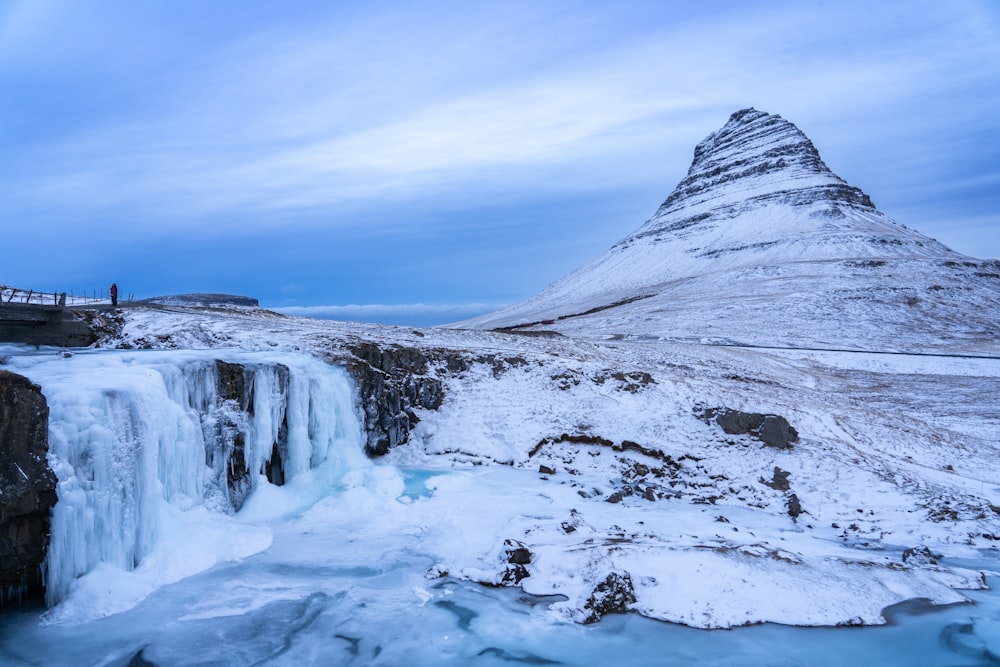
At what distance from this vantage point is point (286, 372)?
19453 mm

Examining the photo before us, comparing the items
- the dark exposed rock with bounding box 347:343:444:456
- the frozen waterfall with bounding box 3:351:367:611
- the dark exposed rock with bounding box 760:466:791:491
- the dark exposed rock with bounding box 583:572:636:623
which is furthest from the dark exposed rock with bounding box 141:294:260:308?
the dark exposed rock with bounding box 583:572:636:623

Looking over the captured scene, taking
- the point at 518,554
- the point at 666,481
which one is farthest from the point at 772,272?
the point at 518,554

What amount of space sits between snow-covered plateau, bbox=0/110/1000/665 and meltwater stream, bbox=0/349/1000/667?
0.06m

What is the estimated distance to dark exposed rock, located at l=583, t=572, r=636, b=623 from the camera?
1245 centimetres

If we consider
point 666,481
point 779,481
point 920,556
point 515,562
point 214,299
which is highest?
point 214,299

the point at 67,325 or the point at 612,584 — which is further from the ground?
the point at 67,325

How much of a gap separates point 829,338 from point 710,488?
44.5m

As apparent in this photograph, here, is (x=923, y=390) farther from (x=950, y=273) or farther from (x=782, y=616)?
(x=950, y=273)

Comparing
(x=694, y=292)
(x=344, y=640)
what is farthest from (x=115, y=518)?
(x=694, y=292)

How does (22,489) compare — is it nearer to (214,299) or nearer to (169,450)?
(169,450)

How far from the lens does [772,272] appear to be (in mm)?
84500

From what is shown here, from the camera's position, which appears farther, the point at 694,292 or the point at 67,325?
the point at 694,292

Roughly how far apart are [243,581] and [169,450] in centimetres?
352

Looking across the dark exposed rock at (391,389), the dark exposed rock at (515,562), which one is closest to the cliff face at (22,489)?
the dark exposed rock at (515,562)
